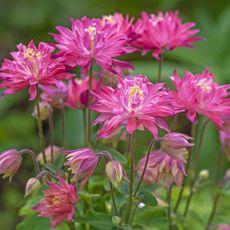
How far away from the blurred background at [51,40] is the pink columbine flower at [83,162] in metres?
1.26

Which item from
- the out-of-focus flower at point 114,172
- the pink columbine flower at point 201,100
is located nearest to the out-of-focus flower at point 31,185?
the out-of-focus flower at point 114,172

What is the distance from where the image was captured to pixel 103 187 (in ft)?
4.73

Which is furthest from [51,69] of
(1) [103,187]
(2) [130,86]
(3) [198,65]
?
(3) [198,65]

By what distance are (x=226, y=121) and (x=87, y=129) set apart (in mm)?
302

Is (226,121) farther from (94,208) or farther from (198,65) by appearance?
(198,65)

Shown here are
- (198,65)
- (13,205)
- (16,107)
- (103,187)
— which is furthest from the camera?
(16,107)

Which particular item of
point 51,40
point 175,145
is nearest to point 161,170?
point 175,145

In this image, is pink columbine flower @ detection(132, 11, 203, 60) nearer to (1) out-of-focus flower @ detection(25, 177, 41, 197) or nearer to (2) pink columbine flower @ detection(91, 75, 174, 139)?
(2) pink columbine flower @ detection(91, 75, 174, 139)

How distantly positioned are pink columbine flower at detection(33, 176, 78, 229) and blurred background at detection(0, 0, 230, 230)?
125 cm

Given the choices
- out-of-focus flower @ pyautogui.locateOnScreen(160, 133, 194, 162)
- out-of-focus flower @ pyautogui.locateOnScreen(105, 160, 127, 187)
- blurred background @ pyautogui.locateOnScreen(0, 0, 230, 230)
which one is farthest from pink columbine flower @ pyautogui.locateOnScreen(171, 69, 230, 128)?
blurred background @ pyautogui.locateOnScreen(0, 0, 230, 230)

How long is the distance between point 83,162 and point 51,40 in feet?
7.76

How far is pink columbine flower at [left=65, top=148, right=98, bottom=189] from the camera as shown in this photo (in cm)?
112

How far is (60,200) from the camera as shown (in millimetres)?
1145

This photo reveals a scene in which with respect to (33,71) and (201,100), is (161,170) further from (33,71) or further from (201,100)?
(33,71)
